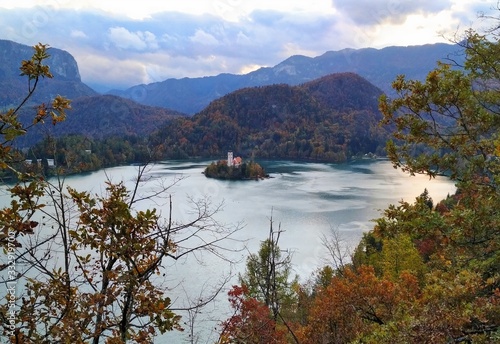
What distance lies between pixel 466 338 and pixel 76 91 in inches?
7823

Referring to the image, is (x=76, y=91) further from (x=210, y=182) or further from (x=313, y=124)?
(x=210, y=182)

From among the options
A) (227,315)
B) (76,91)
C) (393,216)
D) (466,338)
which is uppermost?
(76,91)

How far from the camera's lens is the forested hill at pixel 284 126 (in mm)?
90000

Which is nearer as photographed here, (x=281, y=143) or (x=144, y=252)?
(x=144, y=252)

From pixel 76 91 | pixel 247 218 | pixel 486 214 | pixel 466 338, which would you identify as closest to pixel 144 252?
pixel 466 338

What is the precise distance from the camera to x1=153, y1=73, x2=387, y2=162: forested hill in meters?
90.0

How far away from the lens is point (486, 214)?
393 centimetres

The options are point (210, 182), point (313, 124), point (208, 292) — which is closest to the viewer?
point (208, 292)

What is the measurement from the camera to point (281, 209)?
108ft

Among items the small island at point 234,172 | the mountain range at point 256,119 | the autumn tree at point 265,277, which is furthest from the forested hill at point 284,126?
the autumn tree at point 265,277

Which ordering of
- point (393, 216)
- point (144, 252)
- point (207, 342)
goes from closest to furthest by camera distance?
point (144, 252) → point (393, 216) → point (207, 342)

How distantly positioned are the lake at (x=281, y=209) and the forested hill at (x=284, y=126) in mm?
30628

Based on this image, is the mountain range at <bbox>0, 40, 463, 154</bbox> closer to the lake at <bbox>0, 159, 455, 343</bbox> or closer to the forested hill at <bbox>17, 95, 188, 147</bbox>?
the forested hill at <bbox>17, 95, 188, 147</bbox>

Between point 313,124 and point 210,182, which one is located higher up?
point 313,124
